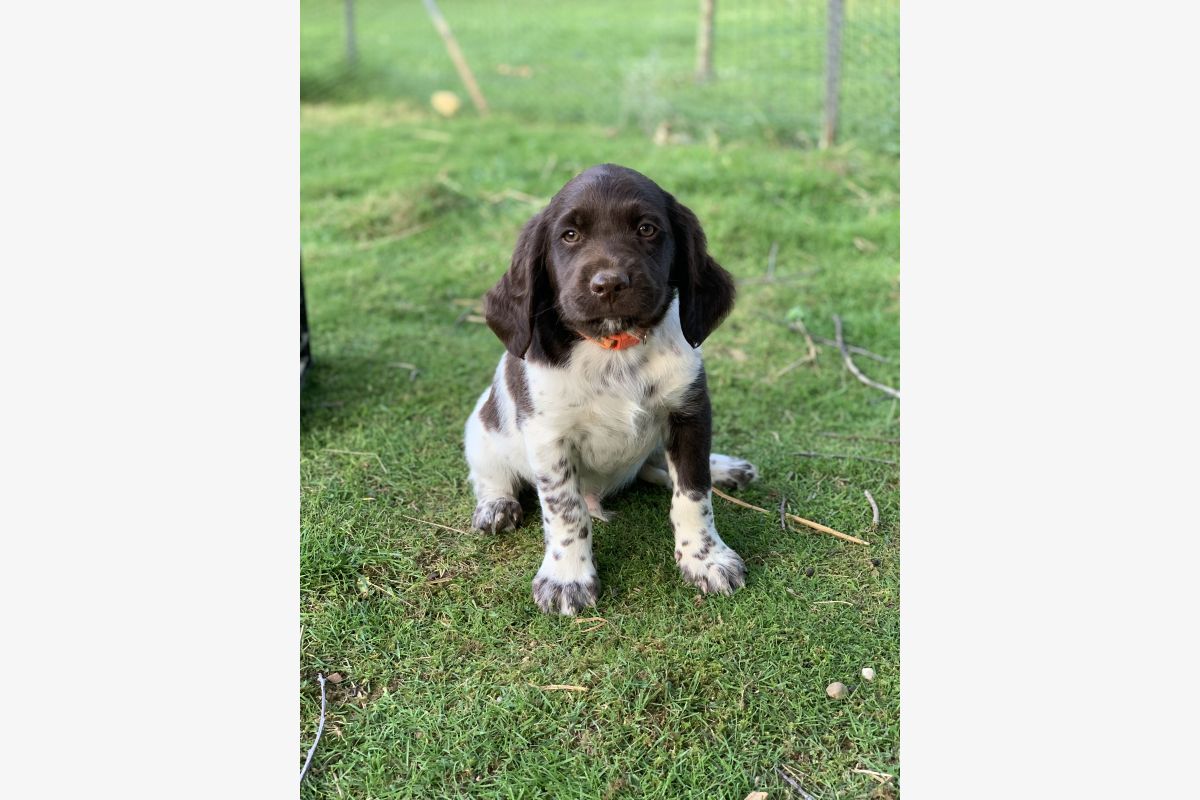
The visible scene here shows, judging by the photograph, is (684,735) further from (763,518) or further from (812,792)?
(763,518)

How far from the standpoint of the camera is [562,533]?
11.9 ft

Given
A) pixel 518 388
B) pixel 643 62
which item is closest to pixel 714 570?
pixel 518 388

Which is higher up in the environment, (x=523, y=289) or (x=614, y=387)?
(x=523, y=289)

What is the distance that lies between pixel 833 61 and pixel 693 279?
19.2 ft

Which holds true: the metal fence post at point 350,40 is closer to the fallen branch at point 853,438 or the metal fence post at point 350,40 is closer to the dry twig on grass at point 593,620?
the fallen branch at point 853,438

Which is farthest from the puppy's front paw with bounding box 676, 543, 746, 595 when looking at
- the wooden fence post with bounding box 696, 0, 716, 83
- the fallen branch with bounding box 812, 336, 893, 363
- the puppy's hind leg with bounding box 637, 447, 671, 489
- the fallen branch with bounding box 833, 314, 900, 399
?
the wooden fence post with bounding box 696, 0, 716, 83

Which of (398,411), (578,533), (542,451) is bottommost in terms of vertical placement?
(398,411)

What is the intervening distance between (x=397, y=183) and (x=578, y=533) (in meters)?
5.41

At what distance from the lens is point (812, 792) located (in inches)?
110

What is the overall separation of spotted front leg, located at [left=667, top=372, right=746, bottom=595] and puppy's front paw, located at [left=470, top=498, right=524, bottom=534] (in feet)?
2.28

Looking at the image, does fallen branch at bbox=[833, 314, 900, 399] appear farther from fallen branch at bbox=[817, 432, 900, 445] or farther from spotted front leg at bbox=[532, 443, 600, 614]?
spotted front leg at bbox=[532, 443, 600, 614]

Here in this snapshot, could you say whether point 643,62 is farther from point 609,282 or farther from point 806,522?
point 609,282

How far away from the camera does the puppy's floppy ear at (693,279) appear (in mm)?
3480

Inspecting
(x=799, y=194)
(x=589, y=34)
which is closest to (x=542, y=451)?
(x=799, y=194)
